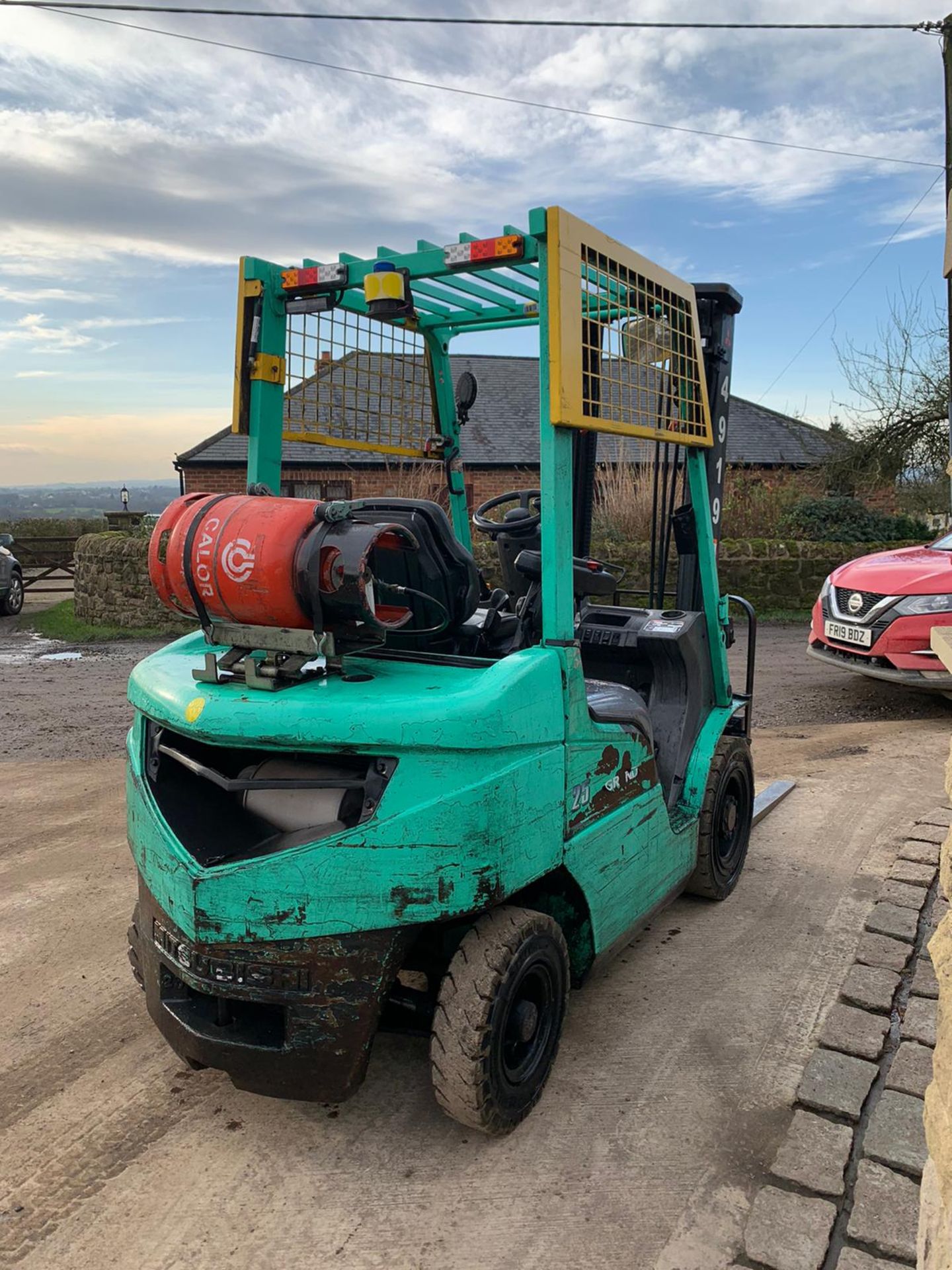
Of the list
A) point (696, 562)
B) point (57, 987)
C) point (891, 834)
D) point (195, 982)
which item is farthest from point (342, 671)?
point (891, 834)

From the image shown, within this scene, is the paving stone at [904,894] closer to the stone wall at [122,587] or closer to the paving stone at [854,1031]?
the paving stone at [854,1031]

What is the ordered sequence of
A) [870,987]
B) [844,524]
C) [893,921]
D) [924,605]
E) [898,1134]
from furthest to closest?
[844,524], [924,605], [893,921], [870,987], [898,1134]

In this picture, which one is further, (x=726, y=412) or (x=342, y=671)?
(x=726, y=412)

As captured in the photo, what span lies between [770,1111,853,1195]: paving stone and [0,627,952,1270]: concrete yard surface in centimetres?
6

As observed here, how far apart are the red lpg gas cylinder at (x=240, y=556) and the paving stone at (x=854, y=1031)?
234 centimetres

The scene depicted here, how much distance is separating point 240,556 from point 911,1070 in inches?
106

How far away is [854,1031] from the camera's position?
3402 millimetres

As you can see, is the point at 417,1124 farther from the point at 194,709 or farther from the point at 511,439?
the point at 511,439

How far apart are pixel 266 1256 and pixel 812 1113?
5.44 ft

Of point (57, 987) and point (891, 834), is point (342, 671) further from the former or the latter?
point (891, 834)

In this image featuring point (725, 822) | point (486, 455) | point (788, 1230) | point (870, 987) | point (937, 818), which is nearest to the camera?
point (788, 1230)

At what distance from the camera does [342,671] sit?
9.41 ft

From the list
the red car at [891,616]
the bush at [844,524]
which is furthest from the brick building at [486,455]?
the red car at [891,616]

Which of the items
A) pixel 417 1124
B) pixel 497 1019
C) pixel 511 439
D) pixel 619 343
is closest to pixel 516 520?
pixel 619 343
